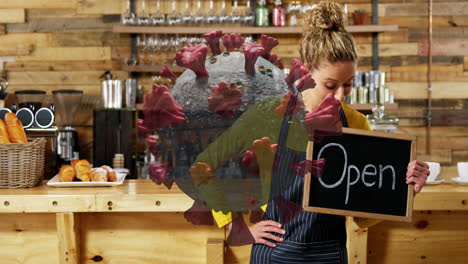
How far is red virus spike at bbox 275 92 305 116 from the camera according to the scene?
43 centimetres

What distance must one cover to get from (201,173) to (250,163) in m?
0.04

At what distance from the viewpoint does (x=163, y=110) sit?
424 millimetres

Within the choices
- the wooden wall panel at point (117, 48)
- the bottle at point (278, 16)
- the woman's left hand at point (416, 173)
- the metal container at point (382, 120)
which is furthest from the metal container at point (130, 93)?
the woman's left hand at point (416, 173)

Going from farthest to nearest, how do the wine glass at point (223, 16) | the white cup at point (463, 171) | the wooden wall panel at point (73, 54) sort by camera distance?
the wooden wall panel at point (73, 54) < the wine glass at point (223, 16) < the white cup at point (463, 171)

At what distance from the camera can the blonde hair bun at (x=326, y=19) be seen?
2.73 feet

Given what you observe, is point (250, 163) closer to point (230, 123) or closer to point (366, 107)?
point (230, 123)

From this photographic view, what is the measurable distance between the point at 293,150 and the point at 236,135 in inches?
2.1

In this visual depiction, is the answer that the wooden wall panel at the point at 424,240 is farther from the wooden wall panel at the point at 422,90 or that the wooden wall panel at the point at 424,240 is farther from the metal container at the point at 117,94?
the wooden wall panel at the point at 422,90

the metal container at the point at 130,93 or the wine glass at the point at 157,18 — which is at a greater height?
the wine glass at the point at 157,18

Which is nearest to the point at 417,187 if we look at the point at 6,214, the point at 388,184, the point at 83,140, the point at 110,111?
the point at 388,184

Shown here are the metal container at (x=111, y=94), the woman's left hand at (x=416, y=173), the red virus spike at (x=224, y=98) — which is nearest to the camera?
the red virus spike at (x=224, y=98)

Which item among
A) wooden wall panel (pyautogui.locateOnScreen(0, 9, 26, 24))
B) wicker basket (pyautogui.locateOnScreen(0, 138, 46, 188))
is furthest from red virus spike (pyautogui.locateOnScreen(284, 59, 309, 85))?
wooden wall panel (pyautogui.locateOnScreen(0, 9, 26, 24))

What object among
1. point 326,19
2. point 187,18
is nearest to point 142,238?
point 326,19

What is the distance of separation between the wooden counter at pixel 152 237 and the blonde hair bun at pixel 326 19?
142cm
